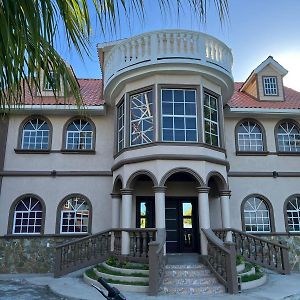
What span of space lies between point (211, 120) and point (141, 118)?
281cm

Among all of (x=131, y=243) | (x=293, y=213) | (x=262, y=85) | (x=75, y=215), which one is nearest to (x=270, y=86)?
(x=262, y=85)

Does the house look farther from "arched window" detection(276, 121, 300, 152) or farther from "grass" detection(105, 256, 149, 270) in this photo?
"grass" detection(105, 256, 149, 270)

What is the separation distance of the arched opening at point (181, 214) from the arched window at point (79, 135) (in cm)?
430

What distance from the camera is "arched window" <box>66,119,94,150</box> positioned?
15.0 m

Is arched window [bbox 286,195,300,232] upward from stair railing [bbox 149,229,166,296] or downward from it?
upward

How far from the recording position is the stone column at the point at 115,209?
1308 centimetres

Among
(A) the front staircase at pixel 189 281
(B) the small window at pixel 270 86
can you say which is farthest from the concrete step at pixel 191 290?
(B) the small window at pixel 270 86

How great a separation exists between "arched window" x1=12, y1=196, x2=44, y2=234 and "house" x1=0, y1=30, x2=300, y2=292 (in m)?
0.04

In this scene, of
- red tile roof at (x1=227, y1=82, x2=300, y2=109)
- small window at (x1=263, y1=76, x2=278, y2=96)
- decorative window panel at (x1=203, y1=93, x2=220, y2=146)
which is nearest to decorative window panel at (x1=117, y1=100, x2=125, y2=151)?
decorative window panel at (x1=203, y1=93, x2=220, y2=146)

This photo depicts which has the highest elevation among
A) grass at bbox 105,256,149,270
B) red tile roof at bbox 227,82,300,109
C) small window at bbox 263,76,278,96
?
small window at bbox 263,76,278,96

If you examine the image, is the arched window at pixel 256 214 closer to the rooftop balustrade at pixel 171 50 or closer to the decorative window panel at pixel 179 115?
the decorative window panel at pixel 179 115

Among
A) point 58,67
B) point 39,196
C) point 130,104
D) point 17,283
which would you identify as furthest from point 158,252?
point 58,67

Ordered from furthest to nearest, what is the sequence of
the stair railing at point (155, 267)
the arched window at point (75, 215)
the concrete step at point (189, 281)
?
the arched window at point (75, 215) → the concrete step at point (189, 281) → the stair railing at point (155, 267)

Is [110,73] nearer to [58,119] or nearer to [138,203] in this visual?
[58,119]
